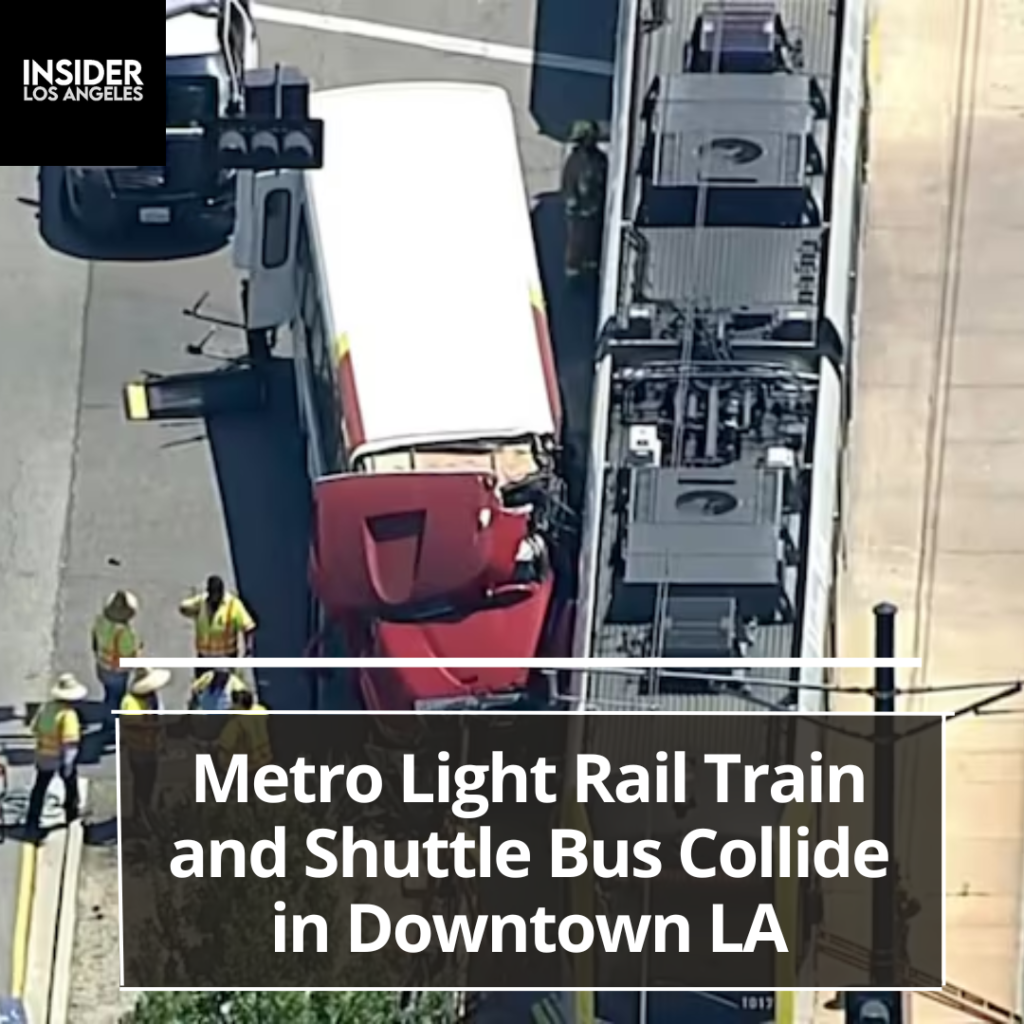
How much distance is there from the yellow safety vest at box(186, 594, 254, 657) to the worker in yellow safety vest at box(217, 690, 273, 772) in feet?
2.33

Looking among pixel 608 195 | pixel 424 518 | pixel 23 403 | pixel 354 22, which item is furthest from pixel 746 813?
pixel 354 22

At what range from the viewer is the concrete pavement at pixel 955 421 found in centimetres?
2533

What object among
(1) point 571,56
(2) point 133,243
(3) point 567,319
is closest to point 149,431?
(2) point 133,243

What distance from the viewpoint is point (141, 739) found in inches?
1001

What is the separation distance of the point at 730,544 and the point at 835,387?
2031mm

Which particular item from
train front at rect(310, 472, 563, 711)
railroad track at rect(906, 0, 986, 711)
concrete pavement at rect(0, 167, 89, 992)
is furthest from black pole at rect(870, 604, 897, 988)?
concrete pavement at rect(0, 167, 89, 992)

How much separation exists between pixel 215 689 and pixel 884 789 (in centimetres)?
586

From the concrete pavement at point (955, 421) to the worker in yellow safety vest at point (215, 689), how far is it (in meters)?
4.48

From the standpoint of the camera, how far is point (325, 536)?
2581 centimetres

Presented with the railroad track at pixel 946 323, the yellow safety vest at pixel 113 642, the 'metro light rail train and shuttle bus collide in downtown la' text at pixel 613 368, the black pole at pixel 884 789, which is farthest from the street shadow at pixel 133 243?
the black pole at pixel 884 789

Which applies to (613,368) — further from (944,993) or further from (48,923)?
(48,923)

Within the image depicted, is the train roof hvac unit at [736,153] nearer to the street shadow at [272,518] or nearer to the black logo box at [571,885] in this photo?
the street shadow at [272,518]

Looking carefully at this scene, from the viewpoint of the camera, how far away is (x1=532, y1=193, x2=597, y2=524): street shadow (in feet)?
91.0

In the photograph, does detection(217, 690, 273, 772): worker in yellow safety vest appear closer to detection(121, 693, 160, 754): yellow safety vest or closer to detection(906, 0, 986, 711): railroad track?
detection(121, 693, 160, 754): yellow safety vest
